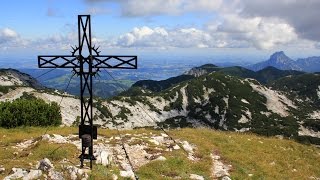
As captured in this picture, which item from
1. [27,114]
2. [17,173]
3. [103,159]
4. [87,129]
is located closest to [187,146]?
[103,159]

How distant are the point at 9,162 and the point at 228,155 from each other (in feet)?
60.6

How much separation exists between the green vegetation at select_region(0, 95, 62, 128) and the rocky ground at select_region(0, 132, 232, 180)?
13202 millimetres

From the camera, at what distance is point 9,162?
2372cm

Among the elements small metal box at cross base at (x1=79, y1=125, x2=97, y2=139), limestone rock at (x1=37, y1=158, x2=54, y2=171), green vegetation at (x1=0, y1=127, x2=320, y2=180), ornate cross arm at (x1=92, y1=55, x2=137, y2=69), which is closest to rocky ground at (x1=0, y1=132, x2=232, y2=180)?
limestone rock at (x1=37, y1=158, x2=54, y2=171)

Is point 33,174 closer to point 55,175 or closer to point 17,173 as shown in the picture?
point 17,173

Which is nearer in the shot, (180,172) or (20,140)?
(180,172)

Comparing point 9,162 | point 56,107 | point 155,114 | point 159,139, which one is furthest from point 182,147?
point 155,114

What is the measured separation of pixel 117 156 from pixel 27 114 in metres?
23.4

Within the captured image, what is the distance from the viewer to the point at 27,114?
46781 millimetres

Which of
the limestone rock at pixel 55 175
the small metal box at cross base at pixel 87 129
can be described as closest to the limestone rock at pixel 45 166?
the limestone rock at pixel 55 175

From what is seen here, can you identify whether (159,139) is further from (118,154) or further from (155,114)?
(155,114)

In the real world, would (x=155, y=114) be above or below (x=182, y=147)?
below

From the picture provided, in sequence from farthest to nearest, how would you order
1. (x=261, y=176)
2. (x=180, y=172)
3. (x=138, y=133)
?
1. (x=138, y=133)
2. (x=261, y=176)
3. (x=180, y=172)

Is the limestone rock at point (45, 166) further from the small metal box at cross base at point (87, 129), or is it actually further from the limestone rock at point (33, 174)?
the small metal box at cross base at point (87, 129)
